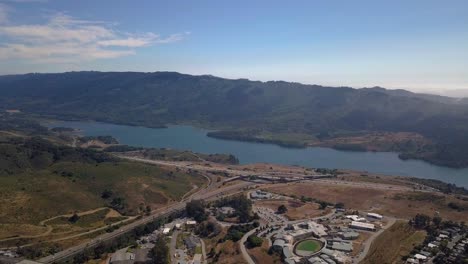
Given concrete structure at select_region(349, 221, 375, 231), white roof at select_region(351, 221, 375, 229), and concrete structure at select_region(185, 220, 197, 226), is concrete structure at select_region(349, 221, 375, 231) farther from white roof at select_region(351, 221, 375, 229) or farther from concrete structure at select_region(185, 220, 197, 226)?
concrete structure at select_region(185, 220, 197, 226)

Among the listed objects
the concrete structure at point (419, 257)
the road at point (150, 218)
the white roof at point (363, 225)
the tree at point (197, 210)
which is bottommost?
the road at point (150, 218)

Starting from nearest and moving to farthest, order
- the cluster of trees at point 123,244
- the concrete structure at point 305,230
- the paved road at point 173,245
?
the cluster of trees at point 123,244, the paved road at point 173,245, the concrete structure at point 305,230

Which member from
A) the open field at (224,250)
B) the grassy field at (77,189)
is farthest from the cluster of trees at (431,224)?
the grassy field at (77,189)

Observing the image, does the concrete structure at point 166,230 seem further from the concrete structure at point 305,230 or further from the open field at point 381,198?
the open field at point 381,198

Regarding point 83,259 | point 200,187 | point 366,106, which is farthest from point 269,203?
point 366,106

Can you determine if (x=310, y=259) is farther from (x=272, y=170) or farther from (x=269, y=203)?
(x=272, y=170)

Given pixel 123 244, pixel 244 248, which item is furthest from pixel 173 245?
pixel 244 248

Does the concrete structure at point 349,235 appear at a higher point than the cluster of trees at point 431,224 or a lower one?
lower

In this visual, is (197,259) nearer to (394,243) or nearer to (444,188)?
(394,243)
